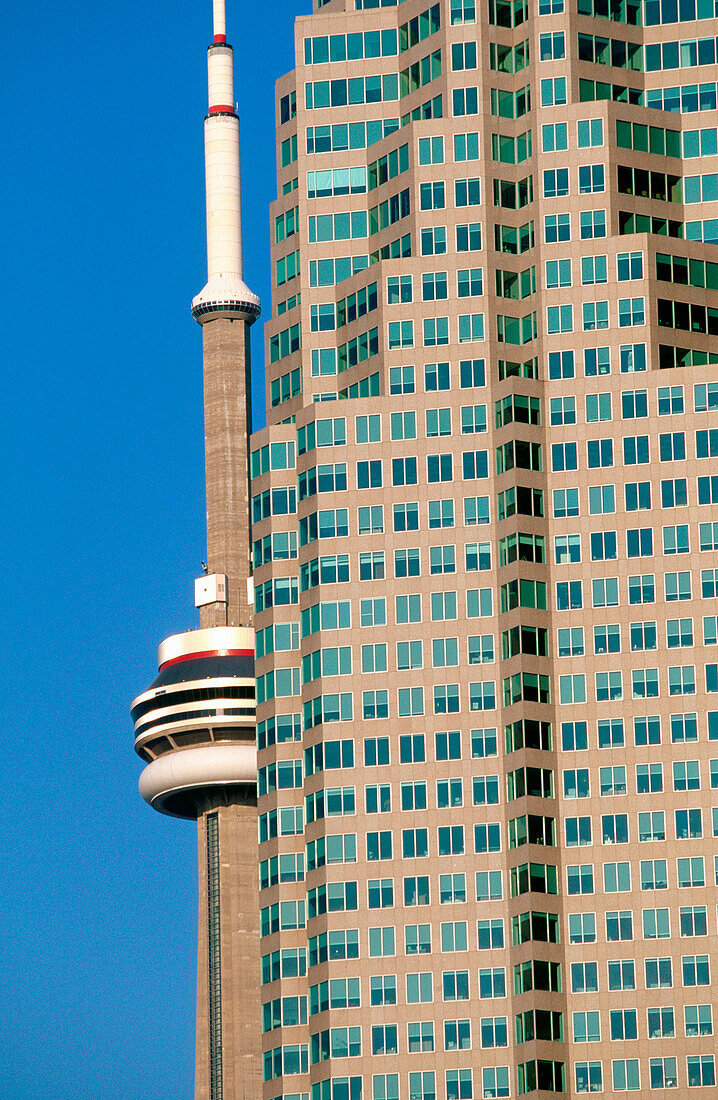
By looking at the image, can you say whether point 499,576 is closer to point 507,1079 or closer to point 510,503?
point 510,503

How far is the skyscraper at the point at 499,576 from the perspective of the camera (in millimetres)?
172250

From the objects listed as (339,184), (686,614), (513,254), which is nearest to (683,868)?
(686,614)

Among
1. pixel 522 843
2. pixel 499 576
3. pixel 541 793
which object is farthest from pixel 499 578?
pixel 522 843

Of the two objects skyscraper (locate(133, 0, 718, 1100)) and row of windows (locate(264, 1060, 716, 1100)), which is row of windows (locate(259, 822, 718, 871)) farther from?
row of windows (locate(264, 1060, 716, 1100))

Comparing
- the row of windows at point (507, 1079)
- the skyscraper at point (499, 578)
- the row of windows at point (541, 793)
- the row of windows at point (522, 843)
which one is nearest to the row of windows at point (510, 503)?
the skyscraper at point (499, 578)

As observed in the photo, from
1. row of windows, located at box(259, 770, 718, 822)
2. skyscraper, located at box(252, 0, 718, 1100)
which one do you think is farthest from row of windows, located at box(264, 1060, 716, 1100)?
row of windows, located at box(259, 770, 718, 822)

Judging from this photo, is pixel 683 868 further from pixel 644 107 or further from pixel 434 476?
pixel 644 107

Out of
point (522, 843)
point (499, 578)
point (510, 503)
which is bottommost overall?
point (522, 843)

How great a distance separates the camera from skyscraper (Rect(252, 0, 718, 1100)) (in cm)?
17225

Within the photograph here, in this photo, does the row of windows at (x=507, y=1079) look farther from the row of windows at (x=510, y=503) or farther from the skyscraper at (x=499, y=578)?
the row of windows at (x=510, y=503)

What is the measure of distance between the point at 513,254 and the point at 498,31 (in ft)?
57.2

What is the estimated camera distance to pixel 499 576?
593ft

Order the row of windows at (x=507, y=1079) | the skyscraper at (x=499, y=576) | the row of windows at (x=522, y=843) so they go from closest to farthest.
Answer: the row of windows at (x=507, y=1079) → the row of windows at (x=522, y=843) → the skyscraper at (x=499, y=576)

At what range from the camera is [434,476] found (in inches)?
7215
